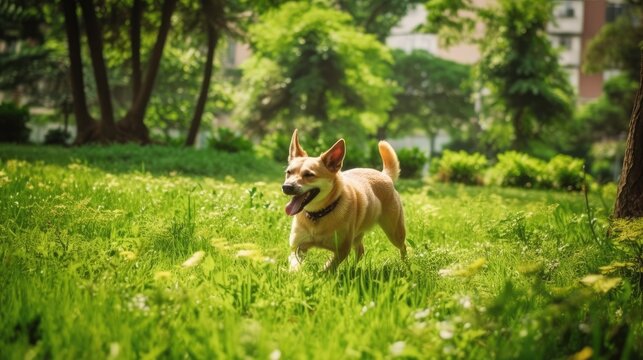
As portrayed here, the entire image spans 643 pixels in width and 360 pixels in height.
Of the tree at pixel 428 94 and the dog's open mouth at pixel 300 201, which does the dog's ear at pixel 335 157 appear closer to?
the dog's open mouth at pixel 300 201

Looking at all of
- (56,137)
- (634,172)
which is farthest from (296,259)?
(56,137)

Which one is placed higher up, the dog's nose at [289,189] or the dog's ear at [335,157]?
the dog's ear at [335,157]

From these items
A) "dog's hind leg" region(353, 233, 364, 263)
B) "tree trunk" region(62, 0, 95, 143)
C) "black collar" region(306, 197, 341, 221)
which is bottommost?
"dog's hind leg" region(353, 233, 364, 263)

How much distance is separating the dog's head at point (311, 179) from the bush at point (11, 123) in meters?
19.4

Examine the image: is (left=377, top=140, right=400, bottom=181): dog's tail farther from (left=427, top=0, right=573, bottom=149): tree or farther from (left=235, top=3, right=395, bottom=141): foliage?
(left=427, top=0, right=573, bottom=149): tree

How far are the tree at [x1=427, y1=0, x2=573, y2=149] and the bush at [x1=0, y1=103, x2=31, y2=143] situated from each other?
19642 mm

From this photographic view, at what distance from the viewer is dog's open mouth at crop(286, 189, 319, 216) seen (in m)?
3.83

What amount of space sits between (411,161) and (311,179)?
15016 mm

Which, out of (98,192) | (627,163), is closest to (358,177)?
(627,163)

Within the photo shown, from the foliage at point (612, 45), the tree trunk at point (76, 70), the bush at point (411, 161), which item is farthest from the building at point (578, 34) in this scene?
the tree trunk at point (76, 70)

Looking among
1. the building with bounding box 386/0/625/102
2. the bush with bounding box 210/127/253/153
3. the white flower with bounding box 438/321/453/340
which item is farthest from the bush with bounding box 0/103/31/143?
the building with bounding box 386/0/625/102

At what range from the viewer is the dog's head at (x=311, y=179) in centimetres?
384

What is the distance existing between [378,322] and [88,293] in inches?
58.0

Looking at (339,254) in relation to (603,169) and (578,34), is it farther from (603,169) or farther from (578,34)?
(578,34)
